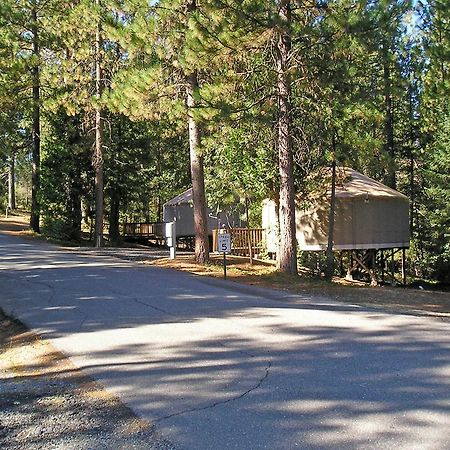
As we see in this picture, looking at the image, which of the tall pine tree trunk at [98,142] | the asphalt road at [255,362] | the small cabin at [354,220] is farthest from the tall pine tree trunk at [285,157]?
the tall pine tree trunk at [98,142]

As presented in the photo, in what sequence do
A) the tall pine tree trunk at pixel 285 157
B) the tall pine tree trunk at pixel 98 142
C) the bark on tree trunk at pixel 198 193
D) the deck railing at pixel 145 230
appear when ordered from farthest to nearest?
1. the deck railing at pixel 145 230
2. the tall pine tree trunk at pixel 98 142
3. the bark on tree trunk at pixel 198 193
4. the tall pine tree trunk at pixel 285 157

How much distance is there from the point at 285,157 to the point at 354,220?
7474mm

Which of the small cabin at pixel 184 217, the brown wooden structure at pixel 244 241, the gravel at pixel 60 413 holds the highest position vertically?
the small cabin at pixel 184 217

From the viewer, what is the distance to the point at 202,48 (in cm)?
1238

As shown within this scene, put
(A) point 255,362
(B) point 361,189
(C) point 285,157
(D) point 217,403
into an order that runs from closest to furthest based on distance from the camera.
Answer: (D) point 217,403 → (A) point 255,362 → (C) point 285,157 → (B) point 361,189

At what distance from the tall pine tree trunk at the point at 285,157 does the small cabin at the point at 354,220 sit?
507 cm

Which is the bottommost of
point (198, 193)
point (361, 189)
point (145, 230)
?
point (145, 230)

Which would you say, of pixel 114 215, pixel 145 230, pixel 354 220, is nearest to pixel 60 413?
pixel 354 220

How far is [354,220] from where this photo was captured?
20.6 meters

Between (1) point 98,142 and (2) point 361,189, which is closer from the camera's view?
(2) point 361,189

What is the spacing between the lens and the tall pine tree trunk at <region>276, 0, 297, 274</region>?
1374 cm

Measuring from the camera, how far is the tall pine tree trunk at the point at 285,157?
13.7 m

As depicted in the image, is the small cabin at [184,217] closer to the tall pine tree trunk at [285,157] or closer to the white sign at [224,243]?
the tall pine tree trunk at [285,157]

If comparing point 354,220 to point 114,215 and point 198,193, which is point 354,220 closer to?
point 198,193
